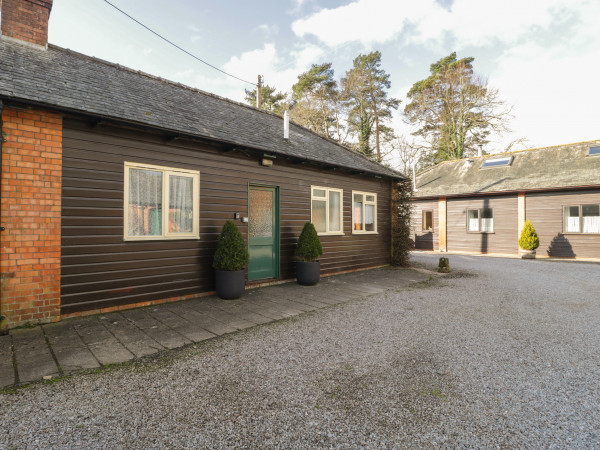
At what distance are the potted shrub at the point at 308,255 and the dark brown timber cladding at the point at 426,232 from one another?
35.6ft

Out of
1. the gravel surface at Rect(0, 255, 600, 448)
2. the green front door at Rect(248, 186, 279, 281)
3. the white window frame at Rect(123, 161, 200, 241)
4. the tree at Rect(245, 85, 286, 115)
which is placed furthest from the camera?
the tree at Rect(245, 85, 286, 115)

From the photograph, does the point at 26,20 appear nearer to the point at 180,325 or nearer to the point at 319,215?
the point at 180,325

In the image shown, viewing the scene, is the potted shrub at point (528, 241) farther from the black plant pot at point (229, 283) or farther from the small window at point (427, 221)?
the black plant pot at point (229, 283)

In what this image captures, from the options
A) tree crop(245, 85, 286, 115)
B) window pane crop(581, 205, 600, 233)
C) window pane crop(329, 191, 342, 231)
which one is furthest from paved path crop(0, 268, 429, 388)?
tree crop(245, 85, 286, 115)

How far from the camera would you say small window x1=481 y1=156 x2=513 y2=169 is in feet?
50.8

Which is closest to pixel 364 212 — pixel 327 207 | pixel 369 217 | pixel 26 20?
pixel 369 217

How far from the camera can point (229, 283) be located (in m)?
5.33

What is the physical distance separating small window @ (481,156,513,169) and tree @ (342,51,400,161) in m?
7.07

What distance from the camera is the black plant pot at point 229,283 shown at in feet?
17.5

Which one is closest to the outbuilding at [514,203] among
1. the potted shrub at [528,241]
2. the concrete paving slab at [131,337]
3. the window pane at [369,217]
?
the potted shrub at [528,241]

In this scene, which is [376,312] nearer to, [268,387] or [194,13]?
[268,387]

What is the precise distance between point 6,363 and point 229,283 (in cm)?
294

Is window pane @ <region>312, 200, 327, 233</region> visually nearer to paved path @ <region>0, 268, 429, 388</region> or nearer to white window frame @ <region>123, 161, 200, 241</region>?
paved path @ <region>0, 268, 429, 388</region>

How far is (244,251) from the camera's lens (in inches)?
215
